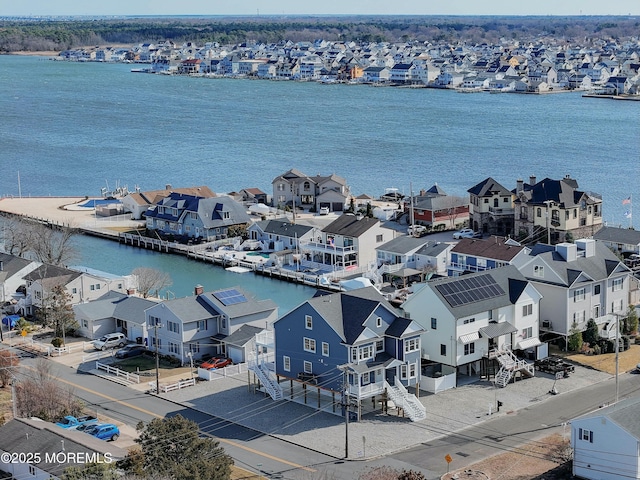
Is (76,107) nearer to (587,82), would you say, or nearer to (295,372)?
(587,82)

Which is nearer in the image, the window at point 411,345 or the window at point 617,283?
the window at point 411,345

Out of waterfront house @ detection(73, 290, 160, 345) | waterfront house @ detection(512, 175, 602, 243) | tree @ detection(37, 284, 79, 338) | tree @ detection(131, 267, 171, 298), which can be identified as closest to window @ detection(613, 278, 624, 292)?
waterfront house @ detection(512, 175, 602, 243)

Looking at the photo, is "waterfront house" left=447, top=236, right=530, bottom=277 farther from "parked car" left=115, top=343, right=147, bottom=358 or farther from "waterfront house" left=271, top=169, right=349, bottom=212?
"waterfront house" left=271, top=169, right=349, bottom=212

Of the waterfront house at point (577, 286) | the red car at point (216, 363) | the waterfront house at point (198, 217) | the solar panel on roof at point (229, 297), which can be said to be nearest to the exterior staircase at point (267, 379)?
the red car at point (216, 363)

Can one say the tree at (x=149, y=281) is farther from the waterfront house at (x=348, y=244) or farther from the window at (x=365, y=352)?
the window at (x=365, y=352)
